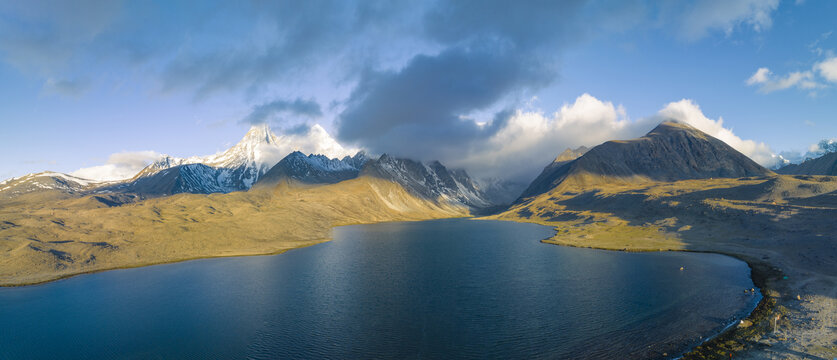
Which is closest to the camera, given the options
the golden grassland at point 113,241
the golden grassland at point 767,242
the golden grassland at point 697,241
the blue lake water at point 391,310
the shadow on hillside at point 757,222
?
the golden grassland at point 767,242

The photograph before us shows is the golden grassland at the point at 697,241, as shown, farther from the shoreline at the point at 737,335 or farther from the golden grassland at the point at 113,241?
the golden grassland at the point at 113,241

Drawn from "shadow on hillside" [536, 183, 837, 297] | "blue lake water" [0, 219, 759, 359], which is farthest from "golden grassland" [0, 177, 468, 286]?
"shadow on hillside" [536, 183, 837, 297]

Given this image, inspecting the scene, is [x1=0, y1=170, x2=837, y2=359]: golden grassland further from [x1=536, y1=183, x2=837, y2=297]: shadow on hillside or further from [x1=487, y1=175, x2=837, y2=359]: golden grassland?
[x1=536, y1=183, x2=837, y2=297]: shadow on hillside

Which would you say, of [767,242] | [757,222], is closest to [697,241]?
[767,242]

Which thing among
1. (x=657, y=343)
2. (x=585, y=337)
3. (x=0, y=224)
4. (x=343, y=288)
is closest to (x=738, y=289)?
(x=657, y=343)

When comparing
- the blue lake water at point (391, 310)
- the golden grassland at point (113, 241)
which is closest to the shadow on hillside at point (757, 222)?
the blue lake water at point (391, 310)

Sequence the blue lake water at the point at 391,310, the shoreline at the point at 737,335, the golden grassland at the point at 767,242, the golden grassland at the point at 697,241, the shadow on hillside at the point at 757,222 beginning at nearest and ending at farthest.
A: the shoreline at the point at 737,335, the golden grassland at the point at 767,242, the blue lake water at the point at 391,310, the golden grassland at the point at 697,241, the shadow on hillside at the point at 757,222

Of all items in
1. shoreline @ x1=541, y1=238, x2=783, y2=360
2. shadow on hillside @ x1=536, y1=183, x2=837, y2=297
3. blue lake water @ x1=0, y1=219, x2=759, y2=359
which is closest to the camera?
shoreline @ x1=541, y1=238, x2=783, y2=360
